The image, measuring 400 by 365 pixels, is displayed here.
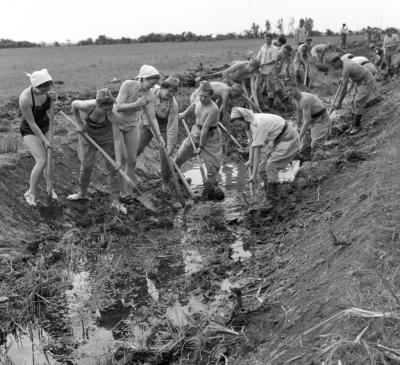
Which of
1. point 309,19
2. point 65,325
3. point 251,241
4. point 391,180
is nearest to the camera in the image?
point 65,325

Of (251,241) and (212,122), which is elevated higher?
(212,122)

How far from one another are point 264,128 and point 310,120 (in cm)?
185

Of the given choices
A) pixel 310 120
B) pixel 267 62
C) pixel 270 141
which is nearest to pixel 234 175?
pixel 310 120

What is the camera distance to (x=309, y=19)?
42094 mm

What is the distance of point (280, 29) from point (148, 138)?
38.9 m

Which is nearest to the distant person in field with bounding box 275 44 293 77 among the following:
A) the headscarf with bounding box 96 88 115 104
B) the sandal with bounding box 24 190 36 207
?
the headscarf with bounding box 96 88 115 104

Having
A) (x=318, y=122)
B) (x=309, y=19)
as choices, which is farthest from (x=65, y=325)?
(x=309, y=19)

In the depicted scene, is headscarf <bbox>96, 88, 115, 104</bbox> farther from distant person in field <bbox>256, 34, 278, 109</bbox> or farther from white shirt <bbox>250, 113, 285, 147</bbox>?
distant person in field <bbox>256, 34, 278, 109</bbox>

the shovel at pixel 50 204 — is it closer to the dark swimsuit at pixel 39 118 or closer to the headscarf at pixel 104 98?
the dark swimsuit at pixel 39 118

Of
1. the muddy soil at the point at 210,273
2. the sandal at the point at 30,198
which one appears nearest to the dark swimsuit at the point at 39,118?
the sandal at the point at 30,198

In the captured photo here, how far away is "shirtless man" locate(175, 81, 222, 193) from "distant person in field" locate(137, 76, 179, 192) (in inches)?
10.6

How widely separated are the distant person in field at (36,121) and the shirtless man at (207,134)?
211 centimetres

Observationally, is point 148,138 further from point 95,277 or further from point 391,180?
point 391,180

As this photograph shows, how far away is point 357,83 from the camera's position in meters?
9.50
